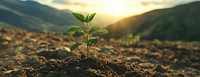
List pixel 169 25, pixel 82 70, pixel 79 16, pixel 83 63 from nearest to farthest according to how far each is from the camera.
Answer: pixel 82 70
pixel 83 63
pixel 79 16
pixel 169 25

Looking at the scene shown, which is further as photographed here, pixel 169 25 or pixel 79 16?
pixel 169 25

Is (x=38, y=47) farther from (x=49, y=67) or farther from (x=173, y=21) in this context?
(x=173, y=21)

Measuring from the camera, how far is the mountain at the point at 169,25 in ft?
379

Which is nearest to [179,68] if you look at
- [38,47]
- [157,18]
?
[38,47]

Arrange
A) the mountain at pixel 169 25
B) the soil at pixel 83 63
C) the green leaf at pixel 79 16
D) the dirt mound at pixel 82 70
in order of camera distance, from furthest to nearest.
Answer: the mountain at pixel 169 25
the green leaf at pixel 79 16
the soil at pixel 83 63
the dirt mound at pixel 82 70

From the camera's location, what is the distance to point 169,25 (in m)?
123

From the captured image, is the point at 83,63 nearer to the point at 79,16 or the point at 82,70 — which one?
the point at 82,70

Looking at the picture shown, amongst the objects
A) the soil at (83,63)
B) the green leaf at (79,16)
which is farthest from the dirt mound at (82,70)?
the green leaf at (79,16)

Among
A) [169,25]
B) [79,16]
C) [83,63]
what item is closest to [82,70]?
[83,63]

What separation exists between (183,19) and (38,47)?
376 ft

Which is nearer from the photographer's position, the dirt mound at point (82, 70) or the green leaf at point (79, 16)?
the dirt mound at point (82, 70)

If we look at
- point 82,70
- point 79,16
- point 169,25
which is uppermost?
point 79,16

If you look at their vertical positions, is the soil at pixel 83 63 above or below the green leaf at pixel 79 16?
below

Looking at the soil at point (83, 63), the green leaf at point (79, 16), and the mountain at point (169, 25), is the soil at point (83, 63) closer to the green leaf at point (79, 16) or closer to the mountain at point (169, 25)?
the green leaf at point (79, 16)
